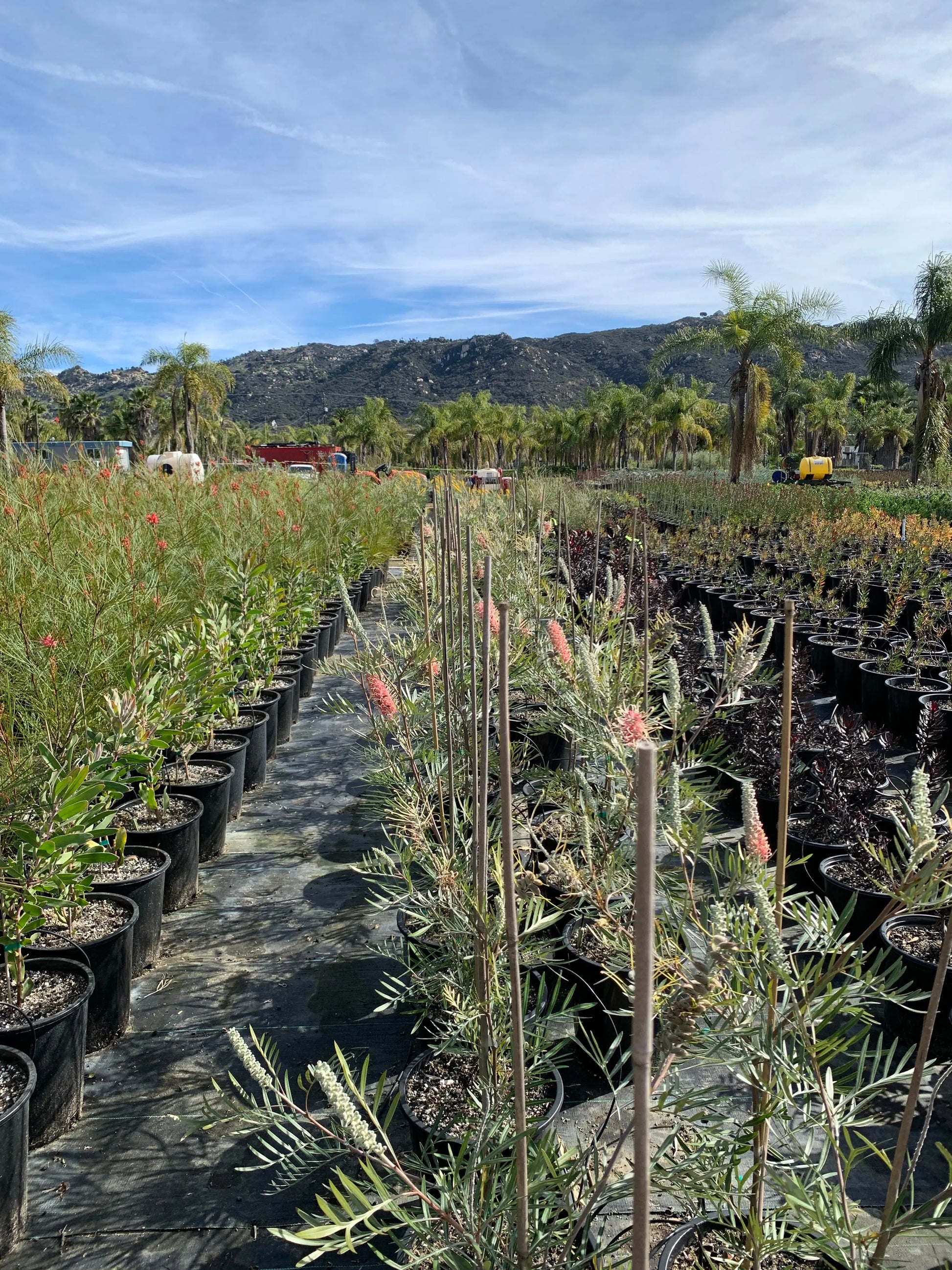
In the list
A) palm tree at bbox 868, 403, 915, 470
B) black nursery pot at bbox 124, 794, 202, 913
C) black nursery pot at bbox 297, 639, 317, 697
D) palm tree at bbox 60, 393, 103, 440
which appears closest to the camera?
black nursery pot at bbox 124, 794, 202, 913

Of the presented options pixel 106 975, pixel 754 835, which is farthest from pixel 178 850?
pixel 754 835

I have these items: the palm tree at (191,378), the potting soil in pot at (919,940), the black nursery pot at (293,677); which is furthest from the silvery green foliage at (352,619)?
the palm tree at (191,378)

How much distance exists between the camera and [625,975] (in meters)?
2.10

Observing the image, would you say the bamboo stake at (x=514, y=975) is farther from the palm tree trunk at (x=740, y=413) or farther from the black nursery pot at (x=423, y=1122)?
the palm tree trunk at (x=740, y=413)

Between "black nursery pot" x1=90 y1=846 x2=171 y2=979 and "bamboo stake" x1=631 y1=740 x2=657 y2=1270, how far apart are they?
2252mm

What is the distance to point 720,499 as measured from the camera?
15047 mm

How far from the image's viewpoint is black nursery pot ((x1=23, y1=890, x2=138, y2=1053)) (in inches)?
89.7

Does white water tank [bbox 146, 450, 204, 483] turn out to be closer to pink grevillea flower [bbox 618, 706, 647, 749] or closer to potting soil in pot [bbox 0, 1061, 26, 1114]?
potting soil in pot [bbox 0, 1061, 26, 1114]

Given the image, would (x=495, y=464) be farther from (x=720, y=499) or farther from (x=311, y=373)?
(x=311, y=373)

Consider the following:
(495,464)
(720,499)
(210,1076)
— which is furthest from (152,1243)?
(495,464)

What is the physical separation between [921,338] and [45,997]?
27.3 metres

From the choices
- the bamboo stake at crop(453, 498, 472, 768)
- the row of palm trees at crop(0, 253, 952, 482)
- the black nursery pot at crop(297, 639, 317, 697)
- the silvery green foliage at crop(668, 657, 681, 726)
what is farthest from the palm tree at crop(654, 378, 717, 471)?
the silvery green foliage at crop(668, 657, 681, 726)

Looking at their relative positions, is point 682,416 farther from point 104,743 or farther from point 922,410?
point 104,743

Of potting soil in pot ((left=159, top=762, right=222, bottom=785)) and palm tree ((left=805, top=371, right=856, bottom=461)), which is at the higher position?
palm tree ((left=805, top=371, right=856, bottom=461))
